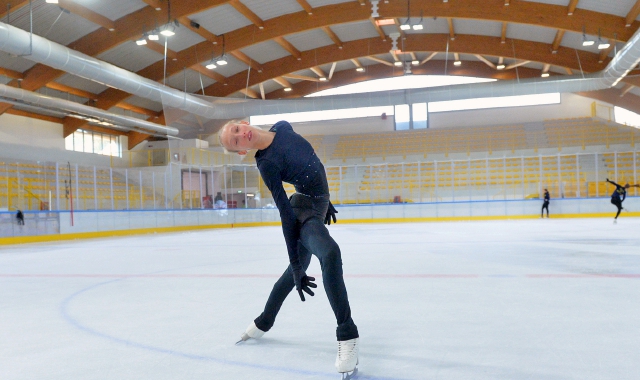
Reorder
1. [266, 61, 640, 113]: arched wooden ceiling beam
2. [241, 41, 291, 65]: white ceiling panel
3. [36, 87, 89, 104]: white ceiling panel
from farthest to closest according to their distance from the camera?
[266, 61, 640, 113]: arched wooden ceiling beam
[241, 41, 291, 65]: white ceiling panel
[36, 87, 89, 104]: white ceiling panel

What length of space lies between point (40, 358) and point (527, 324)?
306 centimetres

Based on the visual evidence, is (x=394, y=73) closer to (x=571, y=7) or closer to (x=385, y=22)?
(x=385, y=22)

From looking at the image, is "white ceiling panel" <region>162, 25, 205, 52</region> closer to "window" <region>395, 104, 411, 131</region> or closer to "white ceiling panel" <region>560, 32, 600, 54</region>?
"window" <region>395, 104, 411, 131</region>

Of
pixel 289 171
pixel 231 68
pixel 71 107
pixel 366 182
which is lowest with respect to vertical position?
pixel 289 171

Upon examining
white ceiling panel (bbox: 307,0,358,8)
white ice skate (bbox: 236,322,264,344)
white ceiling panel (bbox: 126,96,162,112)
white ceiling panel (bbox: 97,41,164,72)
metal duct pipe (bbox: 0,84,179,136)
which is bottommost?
white ice skate (bbox: 236,322,264,344)

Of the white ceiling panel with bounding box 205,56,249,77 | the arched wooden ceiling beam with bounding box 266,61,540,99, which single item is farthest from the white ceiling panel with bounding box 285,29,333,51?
the arched wooden ceiling beam with bounding box 266,61,540,99

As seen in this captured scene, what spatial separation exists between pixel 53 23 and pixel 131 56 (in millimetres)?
5190

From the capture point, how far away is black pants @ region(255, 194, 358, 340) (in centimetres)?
270

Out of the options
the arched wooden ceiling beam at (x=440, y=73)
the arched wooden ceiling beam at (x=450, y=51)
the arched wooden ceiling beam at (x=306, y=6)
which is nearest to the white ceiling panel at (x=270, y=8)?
the arched wooden ceiling beam at (x=306, y=6)

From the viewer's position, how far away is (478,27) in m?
24.4

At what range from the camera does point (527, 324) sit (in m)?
3.49

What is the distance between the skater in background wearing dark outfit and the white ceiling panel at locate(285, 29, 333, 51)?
2359 cm

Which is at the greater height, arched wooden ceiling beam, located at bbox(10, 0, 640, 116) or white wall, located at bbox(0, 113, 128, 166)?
arched wooden ceiling beam, located at bbox(10, 0, 640, 116)

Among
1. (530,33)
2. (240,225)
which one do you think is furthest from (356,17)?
(240,225)
